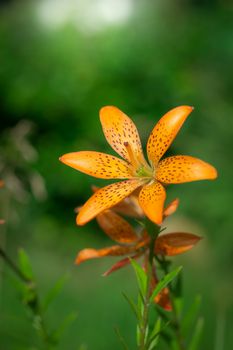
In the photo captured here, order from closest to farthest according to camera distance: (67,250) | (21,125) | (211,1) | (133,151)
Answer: (133,151), (21,125), (67,250), (211,1)

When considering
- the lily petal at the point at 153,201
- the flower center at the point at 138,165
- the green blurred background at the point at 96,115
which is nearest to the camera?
the lily petal at the point at 153,201

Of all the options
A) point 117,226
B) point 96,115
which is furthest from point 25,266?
point 96,115

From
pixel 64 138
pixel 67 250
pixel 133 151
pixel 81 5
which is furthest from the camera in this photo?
pixel 81 5

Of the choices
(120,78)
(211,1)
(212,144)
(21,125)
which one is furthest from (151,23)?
(21,125)

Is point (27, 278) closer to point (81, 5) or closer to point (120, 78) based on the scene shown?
point (120, 78)

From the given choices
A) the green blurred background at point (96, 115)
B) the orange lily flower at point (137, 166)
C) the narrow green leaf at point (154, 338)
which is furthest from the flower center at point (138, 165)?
the green blurred background at point (96, 115)

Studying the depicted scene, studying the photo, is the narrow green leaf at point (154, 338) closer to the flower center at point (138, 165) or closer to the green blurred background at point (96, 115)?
the flower center at point (138, 165)
